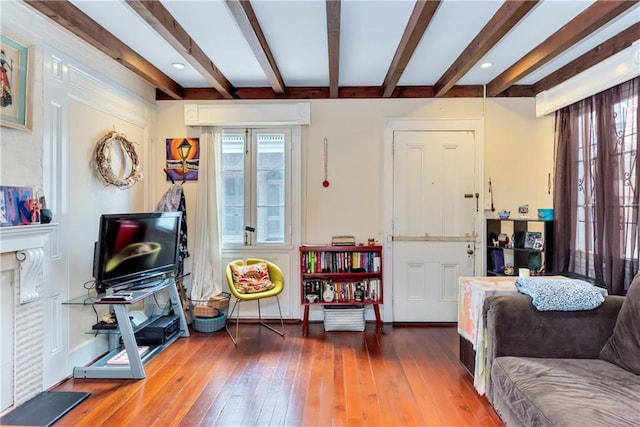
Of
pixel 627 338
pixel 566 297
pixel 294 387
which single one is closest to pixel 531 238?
pixel 566 297

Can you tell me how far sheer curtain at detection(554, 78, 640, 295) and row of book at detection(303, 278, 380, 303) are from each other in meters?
1.74

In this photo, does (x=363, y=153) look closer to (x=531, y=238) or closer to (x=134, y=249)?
(x=531, y=238)

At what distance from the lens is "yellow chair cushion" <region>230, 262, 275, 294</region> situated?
11.5 feet

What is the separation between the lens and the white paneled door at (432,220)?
388 centimetres

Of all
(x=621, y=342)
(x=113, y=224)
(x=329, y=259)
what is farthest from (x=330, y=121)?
Result: (x=621, y=342)

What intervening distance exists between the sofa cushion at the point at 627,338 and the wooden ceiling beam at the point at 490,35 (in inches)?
66.9

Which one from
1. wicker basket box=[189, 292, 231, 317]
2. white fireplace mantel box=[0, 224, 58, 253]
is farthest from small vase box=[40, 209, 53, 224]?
wicker basket box=[189, 292, 231, 317]

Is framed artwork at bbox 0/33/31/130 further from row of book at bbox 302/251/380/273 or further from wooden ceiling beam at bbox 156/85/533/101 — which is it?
row of book at bbox 302/251/380/273

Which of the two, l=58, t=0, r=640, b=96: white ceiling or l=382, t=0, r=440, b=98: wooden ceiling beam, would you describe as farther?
l=58, t=0, r=640, b=96: white ceiling

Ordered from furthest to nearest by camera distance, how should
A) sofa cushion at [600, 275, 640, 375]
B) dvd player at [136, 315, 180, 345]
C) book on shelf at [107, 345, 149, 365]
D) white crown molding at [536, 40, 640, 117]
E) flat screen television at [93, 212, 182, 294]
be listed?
dvd player at [136, 315, 180, 345] → book on shelf at [107, 345, 149, 365] → flat screen television at [93, 212, 182, 294] → white crown molding at [536, 40, 640, 117] → sofa cushion at [600, 275, 640, 375]

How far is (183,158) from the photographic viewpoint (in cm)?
393

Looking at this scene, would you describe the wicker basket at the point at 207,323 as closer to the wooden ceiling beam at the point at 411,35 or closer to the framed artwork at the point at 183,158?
the framed artwork at the point at 183,158

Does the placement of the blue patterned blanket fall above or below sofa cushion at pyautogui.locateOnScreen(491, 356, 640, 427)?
above

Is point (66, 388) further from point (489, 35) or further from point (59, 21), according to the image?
point (489, 35)
